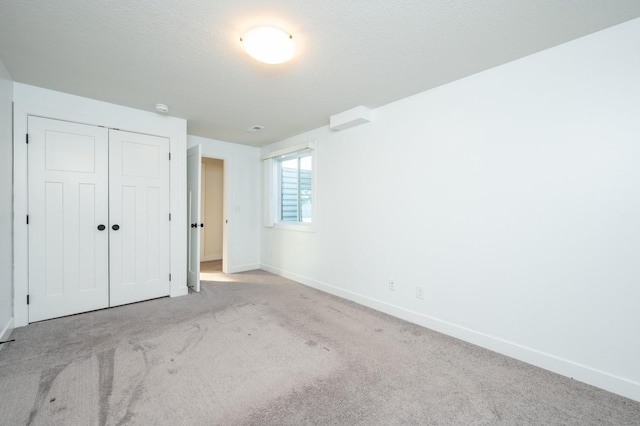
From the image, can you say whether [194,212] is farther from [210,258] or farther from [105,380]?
[210,258]

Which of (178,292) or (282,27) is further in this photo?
(178,292)

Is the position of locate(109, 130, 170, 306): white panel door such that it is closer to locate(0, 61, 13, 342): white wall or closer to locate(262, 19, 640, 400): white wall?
locate(0, 61, 13, 342): white wall

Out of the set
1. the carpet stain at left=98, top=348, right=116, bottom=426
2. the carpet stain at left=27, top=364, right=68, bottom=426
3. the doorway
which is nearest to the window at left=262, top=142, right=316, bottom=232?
the doorway

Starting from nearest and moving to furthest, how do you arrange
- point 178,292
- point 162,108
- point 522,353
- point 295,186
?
1. point 522,353
2. point 162,108
3. point 178,292
4. point 295,186

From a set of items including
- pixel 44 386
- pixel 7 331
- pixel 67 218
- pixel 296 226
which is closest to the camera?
pixel 44 386

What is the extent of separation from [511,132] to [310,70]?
1.77 m

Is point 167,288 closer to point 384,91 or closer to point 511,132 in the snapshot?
Result: point 384,91

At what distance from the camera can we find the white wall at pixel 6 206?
7.88 feet

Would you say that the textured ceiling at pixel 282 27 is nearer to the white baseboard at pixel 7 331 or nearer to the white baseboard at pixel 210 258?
the white baseboard at pixel 7 331

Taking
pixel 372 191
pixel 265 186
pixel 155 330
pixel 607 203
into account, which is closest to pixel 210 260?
pixel 265 186

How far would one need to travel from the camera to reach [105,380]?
1.89m

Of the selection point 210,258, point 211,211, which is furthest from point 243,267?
point 211,211

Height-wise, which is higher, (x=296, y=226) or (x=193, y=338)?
(x=296, y=226)

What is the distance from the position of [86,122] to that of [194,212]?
1.58m
